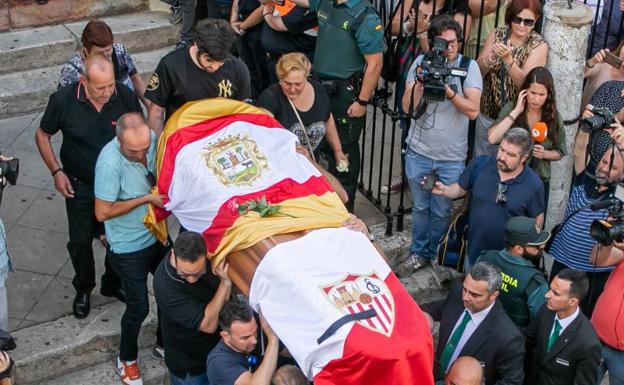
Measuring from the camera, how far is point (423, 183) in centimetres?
712

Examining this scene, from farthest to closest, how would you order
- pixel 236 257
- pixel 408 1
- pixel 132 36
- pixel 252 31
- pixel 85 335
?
1. pixel 132 36
2. pixel 252 31
3. pixel 408 1
4. pixel 85 335
5. pixel 236 257

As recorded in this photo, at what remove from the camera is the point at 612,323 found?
6383 millimetres

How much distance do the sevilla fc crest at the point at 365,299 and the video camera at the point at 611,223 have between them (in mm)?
1439

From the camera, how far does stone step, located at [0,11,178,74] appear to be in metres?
9.05

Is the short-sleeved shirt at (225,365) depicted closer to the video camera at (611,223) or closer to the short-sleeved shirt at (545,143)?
the video camera at (611,223)

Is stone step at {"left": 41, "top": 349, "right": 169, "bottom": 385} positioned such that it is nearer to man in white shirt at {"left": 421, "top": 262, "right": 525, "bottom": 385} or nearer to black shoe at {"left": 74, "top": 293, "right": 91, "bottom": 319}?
black shoe at {"left": 74, "top": 293, "right": 91, "bottom": 319}

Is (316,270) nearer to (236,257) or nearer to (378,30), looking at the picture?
(236,257)

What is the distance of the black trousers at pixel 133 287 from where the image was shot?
21.4 ft

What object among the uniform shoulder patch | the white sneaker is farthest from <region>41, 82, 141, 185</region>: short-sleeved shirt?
the white sneaker

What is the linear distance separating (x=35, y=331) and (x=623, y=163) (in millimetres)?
3809

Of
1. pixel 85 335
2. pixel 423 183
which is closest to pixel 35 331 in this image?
pixel 85 335

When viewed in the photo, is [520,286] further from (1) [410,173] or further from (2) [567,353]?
(1) [410,173]

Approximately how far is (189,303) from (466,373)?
151 cm

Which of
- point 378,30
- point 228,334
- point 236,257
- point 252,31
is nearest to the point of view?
point 228,334
